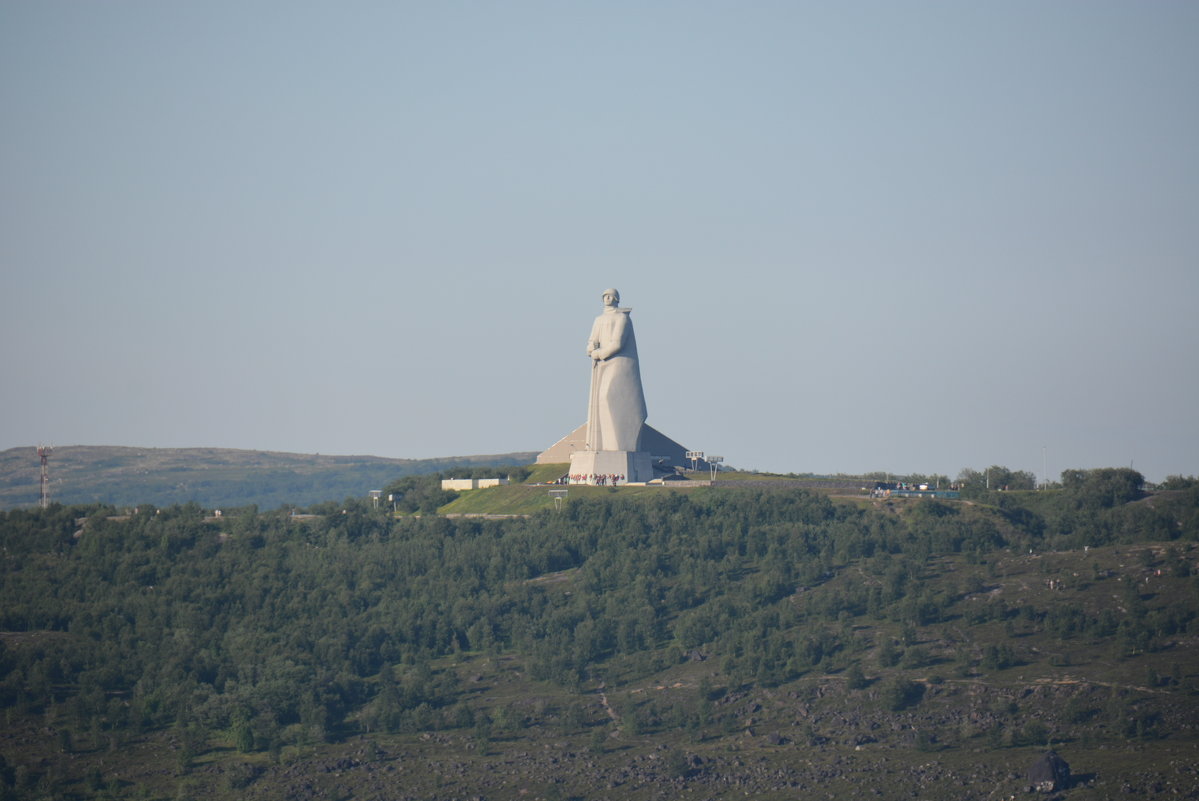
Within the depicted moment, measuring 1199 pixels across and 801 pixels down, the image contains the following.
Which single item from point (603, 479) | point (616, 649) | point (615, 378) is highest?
point (615, 378)

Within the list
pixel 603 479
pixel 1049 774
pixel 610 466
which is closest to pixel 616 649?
pixel 603 479

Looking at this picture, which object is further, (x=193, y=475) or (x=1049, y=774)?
(x=193, y=475)

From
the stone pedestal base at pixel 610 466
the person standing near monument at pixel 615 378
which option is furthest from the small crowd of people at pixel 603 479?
the person standing near monument at pixel 615 378

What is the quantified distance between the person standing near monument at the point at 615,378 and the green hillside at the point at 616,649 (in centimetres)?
323

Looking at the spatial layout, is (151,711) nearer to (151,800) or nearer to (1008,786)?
(151,800)

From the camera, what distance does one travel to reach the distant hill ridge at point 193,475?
173625 millimetres

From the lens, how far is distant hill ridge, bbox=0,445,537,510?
173625mm

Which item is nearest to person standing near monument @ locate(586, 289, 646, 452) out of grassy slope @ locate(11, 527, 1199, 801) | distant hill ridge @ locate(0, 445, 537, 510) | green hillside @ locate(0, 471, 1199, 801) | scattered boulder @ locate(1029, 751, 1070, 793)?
green hillside @ locate(0, 471, 1199, 801)

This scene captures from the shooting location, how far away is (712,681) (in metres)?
74.5

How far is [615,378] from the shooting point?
90.3m

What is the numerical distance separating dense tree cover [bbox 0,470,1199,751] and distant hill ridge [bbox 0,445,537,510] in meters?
77.6

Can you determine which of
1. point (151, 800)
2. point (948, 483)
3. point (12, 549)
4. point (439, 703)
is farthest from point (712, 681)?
point (12, 549)

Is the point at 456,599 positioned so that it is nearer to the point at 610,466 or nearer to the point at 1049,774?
the point at 610,466

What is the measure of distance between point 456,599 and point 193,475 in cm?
10683
